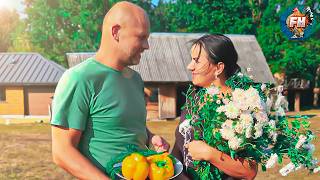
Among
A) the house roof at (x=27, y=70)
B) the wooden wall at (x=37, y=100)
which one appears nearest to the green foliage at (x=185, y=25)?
the house roof at (x=27, y=70)

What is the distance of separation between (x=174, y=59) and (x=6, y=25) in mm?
39539

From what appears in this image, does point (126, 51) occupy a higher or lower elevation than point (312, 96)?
higher

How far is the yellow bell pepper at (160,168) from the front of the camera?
2.17 metres

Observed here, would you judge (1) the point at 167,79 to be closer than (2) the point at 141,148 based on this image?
No

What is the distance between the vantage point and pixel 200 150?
2.52 meters

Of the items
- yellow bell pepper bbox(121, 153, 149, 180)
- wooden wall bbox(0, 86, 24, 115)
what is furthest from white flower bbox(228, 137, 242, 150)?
wooden wall bbox(0, 86, 24, 115)

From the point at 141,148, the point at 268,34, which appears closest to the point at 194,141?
the point at 141,148

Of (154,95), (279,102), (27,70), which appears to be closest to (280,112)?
(279,102)

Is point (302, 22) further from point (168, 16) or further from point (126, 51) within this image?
point (126, 51)

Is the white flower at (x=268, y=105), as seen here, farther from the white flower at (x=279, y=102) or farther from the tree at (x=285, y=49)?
the tree at (x=285, y=49)

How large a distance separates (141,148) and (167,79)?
20.8 metres

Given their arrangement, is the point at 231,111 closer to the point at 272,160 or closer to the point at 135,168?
the point at 272,160

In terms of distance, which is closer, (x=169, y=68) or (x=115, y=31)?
(x=115, y=31)

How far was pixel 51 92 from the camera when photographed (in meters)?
26.9
